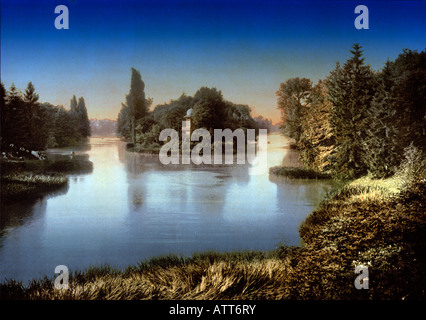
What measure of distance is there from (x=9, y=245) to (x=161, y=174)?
7.94 m

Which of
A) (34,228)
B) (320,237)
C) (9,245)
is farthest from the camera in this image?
(34,228)

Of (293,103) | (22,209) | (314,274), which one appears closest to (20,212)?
(22,209)

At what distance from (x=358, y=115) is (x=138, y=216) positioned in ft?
27.5

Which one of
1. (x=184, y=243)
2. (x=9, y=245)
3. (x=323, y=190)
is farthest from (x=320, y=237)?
(x=9, y=245)

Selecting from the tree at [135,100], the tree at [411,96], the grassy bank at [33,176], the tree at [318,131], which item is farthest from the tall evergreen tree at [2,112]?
the tree at [411,96]

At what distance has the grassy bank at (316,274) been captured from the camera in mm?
6062

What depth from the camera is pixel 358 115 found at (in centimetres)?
1175

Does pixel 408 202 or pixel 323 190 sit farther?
pixel 323 190

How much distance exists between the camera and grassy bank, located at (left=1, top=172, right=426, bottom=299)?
6.06m
